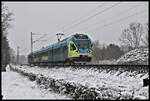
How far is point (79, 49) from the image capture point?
26.1 metres

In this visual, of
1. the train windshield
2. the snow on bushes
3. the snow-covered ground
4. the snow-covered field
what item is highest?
the train windshield

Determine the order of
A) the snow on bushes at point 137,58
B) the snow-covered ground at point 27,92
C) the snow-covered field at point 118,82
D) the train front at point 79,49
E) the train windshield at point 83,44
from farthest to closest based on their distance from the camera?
the snow on bushes at point 137,58 < the train windshield at point 83,44 < the train front at point 79,49 < the snow-covered ground at point 27,92 < the snow-covered field at point 118,82

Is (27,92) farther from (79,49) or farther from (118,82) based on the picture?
(79,49)

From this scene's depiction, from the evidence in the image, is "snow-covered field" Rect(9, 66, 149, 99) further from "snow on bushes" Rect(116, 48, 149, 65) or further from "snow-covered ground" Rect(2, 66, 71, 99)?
"snow on bushes" Rect(116, 48, 149, 65)

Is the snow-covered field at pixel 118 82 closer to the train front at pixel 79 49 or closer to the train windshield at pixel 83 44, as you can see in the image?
the train front at pixel 79 49

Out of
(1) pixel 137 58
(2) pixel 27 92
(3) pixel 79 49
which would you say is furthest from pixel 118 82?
(1) pixel 137 58

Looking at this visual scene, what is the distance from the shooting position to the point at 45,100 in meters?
8.88

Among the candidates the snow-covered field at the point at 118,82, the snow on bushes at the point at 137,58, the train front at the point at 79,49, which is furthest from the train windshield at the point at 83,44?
the snow-covered field at the point at 118,82

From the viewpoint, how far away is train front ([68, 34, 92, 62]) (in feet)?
84.7

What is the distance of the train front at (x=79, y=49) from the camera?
25812 mm

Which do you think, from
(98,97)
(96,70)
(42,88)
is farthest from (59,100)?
(96,70)

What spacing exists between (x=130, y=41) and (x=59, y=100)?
50988mm

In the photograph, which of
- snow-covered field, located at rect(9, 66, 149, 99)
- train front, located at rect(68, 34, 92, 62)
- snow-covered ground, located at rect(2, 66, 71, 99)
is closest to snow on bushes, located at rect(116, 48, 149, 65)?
train front, located at rect(68, 34, 92, 62)

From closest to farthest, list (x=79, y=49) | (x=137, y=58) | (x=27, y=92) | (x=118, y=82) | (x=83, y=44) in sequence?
(x=118, y=82), (x=27, y=92), (x=79, y=49), (x=83, y=44), (x=137, y=58)
